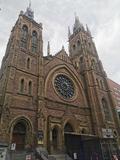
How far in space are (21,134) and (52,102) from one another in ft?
20.1

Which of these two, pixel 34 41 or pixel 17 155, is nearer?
pixel 17 155

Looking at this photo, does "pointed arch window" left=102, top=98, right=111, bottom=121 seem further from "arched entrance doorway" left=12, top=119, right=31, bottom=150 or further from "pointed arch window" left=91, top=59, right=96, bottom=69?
"arched entrance doorway" left=12, top=119, right=31, bottom=150

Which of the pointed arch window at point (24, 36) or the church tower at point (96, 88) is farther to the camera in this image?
the pointed arch window at point (24, 36)

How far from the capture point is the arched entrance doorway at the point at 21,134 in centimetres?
1630

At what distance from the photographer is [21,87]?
19.6m

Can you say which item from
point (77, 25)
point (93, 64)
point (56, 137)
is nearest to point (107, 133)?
point (56, 137)

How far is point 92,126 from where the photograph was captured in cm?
2416

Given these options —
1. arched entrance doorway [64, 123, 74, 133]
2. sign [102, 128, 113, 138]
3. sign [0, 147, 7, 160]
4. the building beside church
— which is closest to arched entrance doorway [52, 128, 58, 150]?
the building beside church

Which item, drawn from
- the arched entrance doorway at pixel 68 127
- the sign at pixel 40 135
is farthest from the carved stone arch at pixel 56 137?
the arched entrance doorway at pixel 68 127

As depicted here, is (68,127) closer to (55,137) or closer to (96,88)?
(55,137)

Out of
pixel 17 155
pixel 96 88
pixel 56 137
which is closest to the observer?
pixel 17 155

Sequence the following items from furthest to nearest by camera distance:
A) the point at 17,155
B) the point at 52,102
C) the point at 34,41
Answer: the point at 34,41 < the point at 52,102 < the point at 17,155

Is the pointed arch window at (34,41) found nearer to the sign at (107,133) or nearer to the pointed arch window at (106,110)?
the pointed arch window at (106,110)

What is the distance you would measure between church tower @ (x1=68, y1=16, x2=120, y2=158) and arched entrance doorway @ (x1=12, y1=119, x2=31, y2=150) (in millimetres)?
10533
